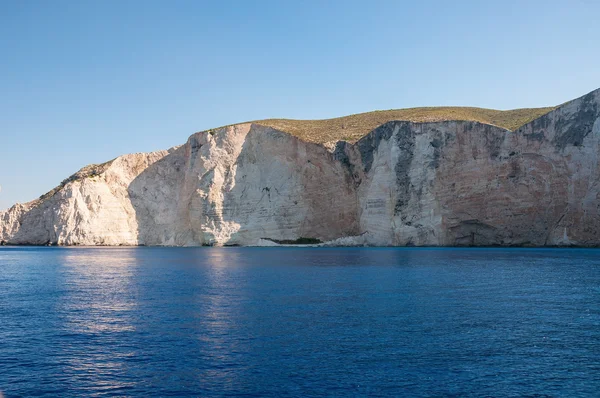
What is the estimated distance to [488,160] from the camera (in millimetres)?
76188

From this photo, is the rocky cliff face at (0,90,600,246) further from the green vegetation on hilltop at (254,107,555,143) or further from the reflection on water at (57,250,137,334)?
the reflection on water at (57,250,137,334)

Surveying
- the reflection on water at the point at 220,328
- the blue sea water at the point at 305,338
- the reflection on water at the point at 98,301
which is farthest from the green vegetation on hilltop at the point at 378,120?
the reflection on water at the point at 220,328

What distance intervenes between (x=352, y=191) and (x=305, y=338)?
2791 inches

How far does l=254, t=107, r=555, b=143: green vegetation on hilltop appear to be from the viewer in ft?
299

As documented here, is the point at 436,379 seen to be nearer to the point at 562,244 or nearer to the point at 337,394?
the point at 337,394

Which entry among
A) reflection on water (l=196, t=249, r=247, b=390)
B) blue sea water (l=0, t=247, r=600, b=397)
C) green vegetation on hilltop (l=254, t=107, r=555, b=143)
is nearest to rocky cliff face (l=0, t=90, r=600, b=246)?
green vegetation on hilltop (l=254, t=107, r=555, b=143)

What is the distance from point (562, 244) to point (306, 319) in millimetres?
61761

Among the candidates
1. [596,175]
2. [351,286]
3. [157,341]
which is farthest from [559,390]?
[596,175]

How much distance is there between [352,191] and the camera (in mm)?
88688

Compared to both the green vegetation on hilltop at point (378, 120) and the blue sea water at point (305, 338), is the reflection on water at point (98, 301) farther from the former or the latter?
the green vegetation on hilltop at point (378, 120)

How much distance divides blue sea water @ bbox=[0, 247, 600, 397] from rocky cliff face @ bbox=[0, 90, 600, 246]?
39887 millimetres

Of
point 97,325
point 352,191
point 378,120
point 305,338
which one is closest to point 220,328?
point 305,338

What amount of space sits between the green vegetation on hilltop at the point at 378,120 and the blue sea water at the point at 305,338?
2351 inches

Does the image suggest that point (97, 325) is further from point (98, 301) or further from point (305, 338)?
point (305, 338)
